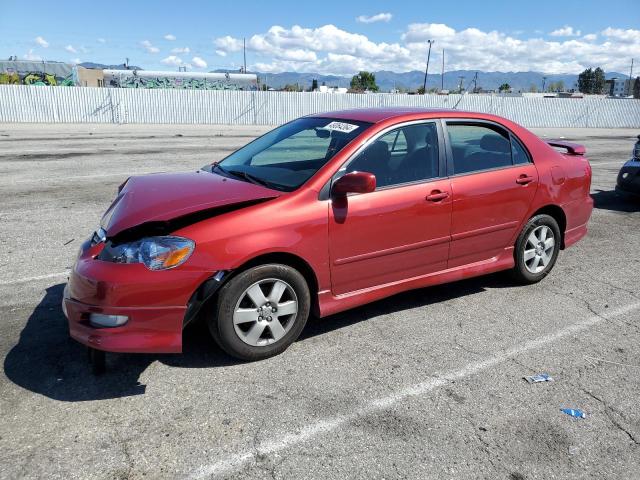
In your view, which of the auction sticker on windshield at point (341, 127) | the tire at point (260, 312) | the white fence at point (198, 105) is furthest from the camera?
the white fence at point (198, 105)

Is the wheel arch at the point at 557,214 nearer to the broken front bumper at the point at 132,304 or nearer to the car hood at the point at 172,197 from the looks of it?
the car hood at the point at 172,197

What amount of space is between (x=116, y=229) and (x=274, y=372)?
1.35 meters

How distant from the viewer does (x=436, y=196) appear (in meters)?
4.18

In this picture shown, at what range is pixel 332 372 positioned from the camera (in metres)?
3.45

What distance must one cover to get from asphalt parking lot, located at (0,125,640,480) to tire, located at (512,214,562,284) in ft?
0.44

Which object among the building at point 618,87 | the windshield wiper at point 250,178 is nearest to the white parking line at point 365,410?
the windshield wiper at point 250,178

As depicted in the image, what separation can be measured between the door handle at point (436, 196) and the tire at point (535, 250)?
1.11 m

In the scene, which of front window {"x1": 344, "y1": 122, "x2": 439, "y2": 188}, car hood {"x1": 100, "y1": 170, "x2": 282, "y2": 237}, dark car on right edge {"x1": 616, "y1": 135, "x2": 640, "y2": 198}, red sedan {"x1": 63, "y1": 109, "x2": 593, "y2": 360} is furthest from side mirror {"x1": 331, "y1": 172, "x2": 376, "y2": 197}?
dark car on right edge {"x1": 616, "y1": 135, "x2": 640, "y2": 198}

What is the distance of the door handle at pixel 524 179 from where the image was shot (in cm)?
476

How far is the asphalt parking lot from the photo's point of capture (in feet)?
8.55

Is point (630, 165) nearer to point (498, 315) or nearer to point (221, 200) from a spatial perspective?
point (498, 315)

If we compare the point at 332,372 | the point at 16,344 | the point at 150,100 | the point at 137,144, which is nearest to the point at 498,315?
the point at 332,372

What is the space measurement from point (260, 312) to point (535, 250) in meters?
2.94

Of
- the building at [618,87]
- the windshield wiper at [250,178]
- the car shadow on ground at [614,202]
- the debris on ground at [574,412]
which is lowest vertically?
the car shadow on ground at [614,202]
